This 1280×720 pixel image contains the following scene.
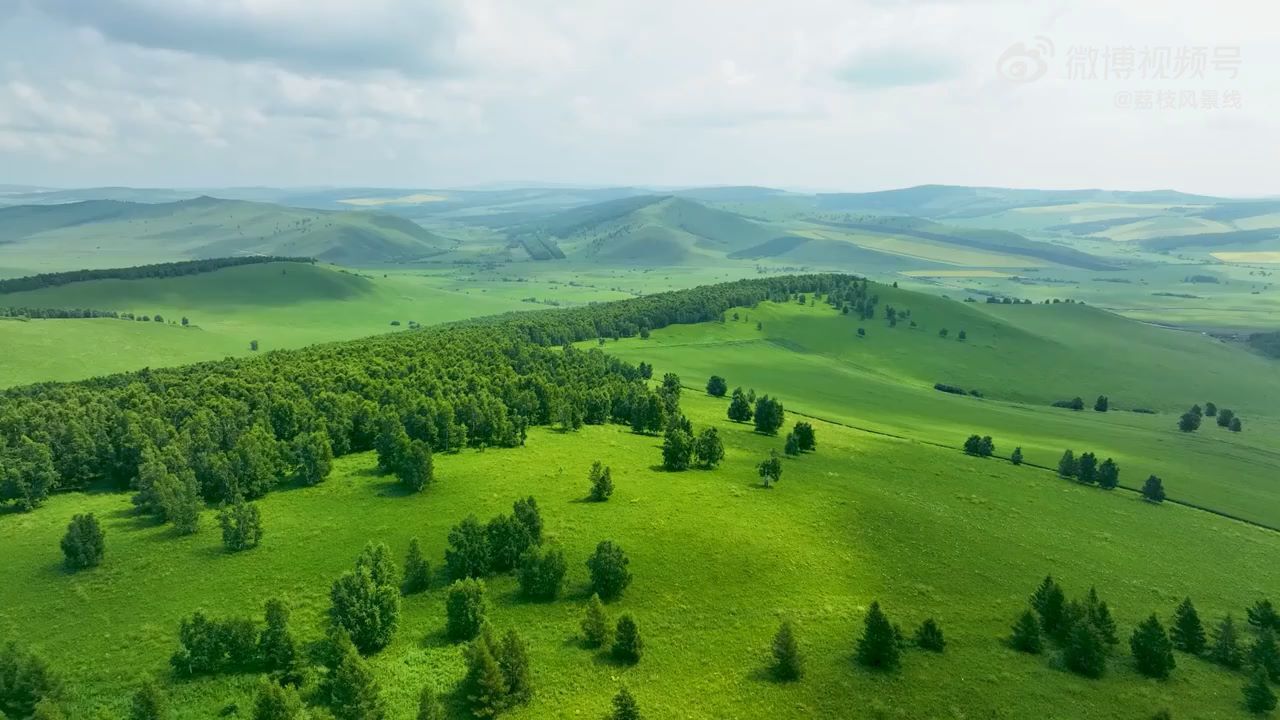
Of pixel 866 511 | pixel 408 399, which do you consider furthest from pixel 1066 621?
pixel 408 399

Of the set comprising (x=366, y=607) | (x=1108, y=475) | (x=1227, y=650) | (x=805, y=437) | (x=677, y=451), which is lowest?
(x=1227, y=650)

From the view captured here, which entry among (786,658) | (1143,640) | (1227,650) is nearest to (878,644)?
(786,658)

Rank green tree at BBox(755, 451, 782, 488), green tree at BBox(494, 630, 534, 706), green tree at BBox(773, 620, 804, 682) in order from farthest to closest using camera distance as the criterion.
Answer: green tree at BBox(755, 451, 782, 488) → green tree at BBox(773, 620, 804, 682) → green tree at BBox(494, 630, 534, 706)

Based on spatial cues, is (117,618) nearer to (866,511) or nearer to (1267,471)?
(866,511)

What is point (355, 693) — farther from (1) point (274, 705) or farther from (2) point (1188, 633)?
(2) point (1188, 633)

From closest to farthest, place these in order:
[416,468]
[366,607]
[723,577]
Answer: [366,607]
[723,577]
[416,468]

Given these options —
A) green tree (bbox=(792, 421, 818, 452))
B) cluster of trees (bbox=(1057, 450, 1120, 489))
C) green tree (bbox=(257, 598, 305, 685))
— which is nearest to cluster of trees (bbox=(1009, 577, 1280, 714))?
cluster of trees (bbox=(1057, 450, 1120, 489))

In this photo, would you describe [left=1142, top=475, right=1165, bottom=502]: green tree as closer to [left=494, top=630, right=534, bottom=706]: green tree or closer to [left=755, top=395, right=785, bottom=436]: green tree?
[left=755, top=395, right=785, bottom=436]: green tree
